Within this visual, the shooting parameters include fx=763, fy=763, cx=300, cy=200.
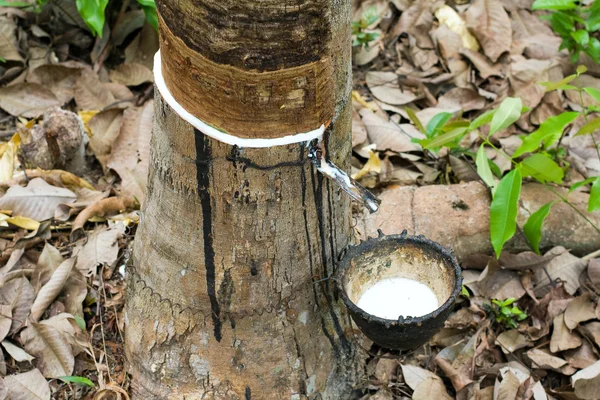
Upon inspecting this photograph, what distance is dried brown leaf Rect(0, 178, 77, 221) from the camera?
260cm

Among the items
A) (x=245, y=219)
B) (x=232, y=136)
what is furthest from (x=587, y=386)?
(x=232, y=136)

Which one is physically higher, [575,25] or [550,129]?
[550,129]

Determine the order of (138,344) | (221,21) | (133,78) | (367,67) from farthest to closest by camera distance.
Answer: (367,67) < (133,78) < (138,344) < (221,21)

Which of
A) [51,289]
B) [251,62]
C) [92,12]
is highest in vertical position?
[251,62]

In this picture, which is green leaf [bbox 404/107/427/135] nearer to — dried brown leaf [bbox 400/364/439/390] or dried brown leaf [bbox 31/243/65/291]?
dried brown leaf [bbox 400/364/439/390]

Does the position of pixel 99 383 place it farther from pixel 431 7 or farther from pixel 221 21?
pixel 431 7

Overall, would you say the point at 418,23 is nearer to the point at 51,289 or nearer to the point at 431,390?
the point at 431,390

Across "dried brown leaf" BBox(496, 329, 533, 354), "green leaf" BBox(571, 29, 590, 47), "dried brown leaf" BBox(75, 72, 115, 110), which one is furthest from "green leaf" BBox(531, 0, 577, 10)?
"dried brown leaf" BBox(75, 72, 115, 110)

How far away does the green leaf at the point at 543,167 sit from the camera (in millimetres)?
2492

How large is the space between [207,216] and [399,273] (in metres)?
0.57

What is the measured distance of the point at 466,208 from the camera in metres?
2.64

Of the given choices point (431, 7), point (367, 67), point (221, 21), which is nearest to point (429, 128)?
point (367, 67)

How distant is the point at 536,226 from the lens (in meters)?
2.47

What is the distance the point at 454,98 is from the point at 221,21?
1.87 metres
